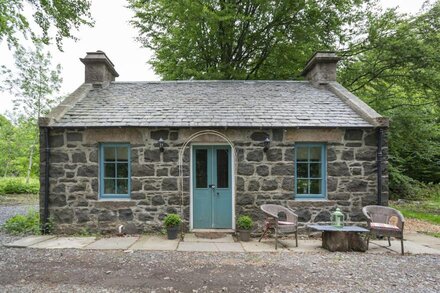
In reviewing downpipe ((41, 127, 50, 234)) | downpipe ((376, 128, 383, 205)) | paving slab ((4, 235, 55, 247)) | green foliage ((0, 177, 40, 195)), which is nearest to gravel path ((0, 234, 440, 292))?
paving slab ((4, 235, 55, 247))

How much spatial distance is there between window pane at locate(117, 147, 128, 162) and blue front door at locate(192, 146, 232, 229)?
5.95 ft

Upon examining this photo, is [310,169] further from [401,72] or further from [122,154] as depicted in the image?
[401,72]

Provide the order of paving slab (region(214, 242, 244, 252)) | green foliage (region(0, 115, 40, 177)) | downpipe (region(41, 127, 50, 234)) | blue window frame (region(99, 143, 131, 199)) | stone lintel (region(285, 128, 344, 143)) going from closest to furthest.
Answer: paving slab (region(214, 242, 244, 252)), downpipe (region(41, 127, 50, 234)), stone lintel (region(285, 128, 344, 143)), blue window frame (region(99, 143, 131, 199)), green foliage (region(0, 115, 40, 177))

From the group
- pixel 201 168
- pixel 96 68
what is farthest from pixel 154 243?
pixel 96 68

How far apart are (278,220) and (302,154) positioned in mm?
1950

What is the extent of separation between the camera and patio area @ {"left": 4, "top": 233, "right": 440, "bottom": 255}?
7020mm

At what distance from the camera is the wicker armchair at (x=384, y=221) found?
22.9 ft

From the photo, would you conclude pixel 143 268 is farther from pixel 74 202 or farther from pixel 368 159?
pixel 368 159

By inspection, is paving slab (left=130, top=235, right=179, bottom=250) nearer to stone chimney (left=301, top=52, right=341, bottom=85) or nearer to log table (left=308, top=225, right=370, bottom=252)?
log table (left=308, top=225, right=370, bottom=252)

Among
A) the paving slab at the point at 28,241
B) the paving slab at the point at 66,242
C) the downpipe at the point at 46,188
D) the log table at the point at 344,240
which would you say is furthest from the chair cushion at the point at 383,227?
the downpipe at the point at 46,188

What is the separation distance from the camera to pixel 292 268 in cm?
575

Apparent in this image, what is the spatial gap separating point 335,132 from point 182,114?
4.16m

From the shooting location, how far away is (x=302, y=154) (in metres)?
8.61

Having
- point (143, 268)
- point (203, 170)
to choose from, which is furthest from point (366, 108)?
point (143, 268)
